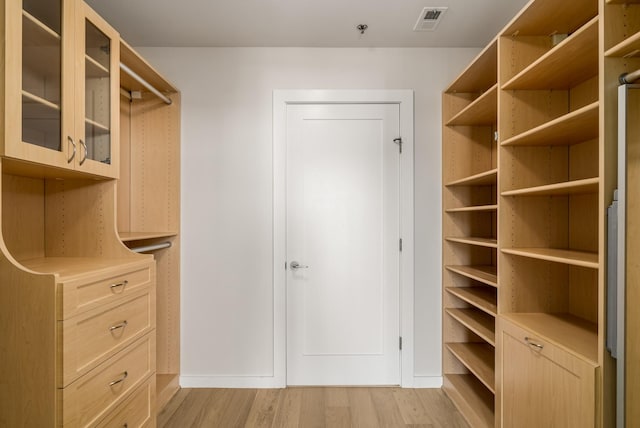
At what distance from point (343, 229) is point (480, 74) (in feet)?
4.71

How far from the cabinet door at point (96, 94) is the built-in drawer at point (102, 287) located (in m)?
0.49

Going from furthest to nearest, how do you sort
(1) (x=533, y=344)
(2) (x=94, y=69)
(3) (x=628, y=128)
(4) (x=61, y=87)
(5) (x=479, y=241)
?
Answer: (5) (x=479, y=241) → (2) (x=94, y=69) → (1) (x=533, y=344) → (4) (x=61, y=87) → (3) (x=628, y=128)

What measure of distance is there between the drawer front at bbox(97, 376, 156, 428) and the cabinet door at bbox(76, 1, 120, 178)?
1097mm

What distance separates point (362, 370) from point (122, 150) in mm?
2465

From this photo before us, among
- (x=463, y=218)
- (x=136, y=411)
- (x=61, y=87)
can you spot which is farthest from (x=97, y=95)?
(x=463, y=218)

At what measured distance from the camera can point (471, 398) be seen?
2322 mm

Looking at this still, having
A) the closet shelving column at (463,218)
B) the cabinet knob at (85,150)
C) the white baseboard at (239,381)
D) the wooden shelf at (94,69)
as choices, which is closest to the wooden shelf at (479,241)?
the closet shelving column at (463,218)

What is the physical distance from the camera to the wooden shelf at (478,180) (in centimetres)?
212

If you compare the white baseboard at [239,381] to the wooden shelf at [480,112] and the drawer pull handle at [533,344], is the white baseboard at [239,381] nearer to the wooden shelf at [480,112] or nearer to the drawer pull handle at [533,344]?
the drawer pull handle at [533,344]

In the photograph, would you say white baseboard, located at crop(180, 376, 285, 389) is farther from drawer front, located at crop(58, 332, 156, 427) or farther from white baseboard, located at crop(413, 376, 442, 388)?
white baseboard, located at crop(413, 376, 442, 388)

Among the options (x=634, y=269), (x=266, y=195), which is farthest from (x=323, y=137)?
(x=634, y=269)

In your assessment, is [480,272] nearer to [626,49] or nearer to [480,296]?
[480,296]

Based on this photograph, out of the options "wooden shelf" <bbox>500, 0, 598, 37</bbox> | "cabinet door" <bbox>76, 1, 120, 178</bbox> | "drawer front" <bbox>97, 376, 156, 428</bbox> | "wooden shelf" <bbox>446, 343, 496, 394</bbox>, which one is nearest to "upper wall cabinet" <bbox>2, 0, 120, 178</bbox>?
"cabinet door" <bbox>76, 1, 120, 178</bbox>

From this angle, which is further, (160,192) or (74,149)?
(160,192)
